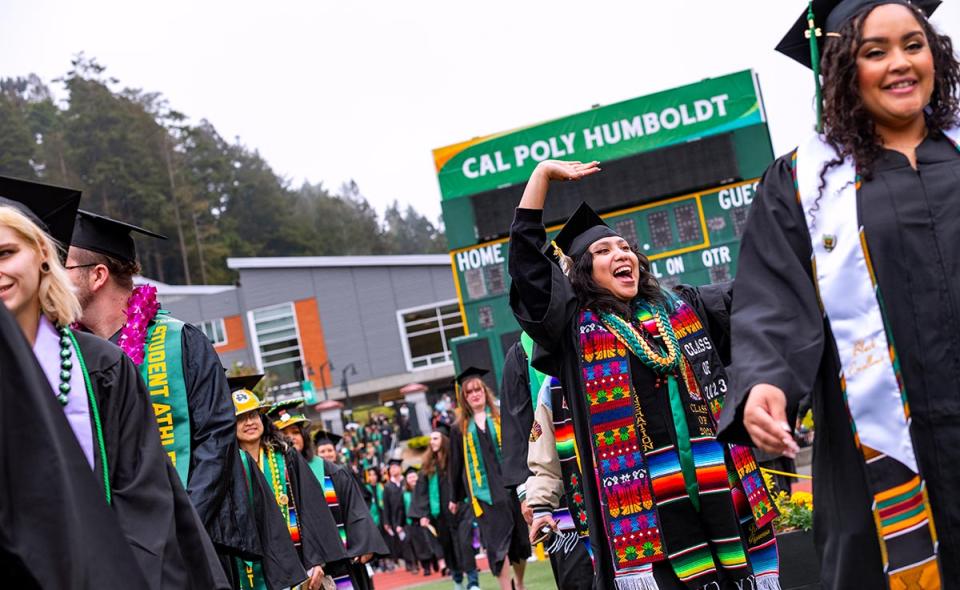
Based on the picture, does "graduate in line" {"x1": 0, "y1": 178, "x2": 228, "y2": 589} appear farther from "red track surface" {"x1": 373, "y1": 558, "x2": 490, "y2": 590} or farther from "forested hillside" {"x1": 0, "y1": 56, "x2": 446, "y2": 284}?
"forested hillside" {"x1": 0, "y1": 56, "x2": 446, "y2": 284}

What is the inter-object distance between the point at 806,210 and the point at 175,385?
2.87 meters

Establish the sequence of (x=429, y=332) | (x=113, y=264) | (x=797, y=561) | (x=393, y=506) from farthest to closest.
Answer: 1. (x=429, y=332)
2. (x=393, y=506)
3. (x=797, y=561)
4. (x=113, y=264)

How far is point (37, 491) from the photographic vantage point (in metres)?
2.72

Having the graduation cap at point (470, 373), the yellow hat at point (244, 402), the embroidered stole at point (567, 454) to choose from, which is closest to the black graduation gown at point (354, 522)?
the yellow hat at point (244, 402)

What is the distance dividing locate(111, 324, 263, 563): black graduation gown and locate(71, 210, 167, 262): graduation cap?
0.36 m

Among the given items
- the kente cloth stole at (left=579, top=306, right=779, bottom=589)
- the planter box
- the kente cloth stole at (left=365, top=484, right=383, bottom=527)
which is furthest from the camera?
the kente cloth stole at (left=365, top=484, right=383, bottom=527)

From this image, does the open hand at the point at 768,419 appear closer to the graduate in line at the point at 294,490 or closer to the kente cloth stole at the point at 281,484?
the graduate in line at the point at 294,490

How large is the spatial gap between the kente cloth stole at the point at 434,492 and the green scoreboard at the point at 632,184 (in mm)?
12033

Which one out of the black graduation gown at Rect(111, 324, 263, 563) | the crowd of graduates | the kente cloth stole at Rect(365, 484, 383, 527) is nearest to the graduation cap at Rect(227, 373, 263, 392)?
the black graduation gown at Rect(111, 324, 263, 563)

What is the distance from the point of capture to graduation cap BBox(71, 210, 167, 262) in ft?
16.8

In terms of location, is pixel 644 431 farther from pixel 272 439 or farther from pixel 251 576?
pixel 272 439

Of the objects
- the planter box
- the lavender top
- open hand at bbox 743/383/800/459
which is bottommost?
the planter box

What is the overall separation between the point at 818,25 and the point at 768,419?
1148 mm

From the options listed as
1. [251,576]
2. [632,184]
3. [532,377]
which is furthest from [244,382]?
[632,184]
